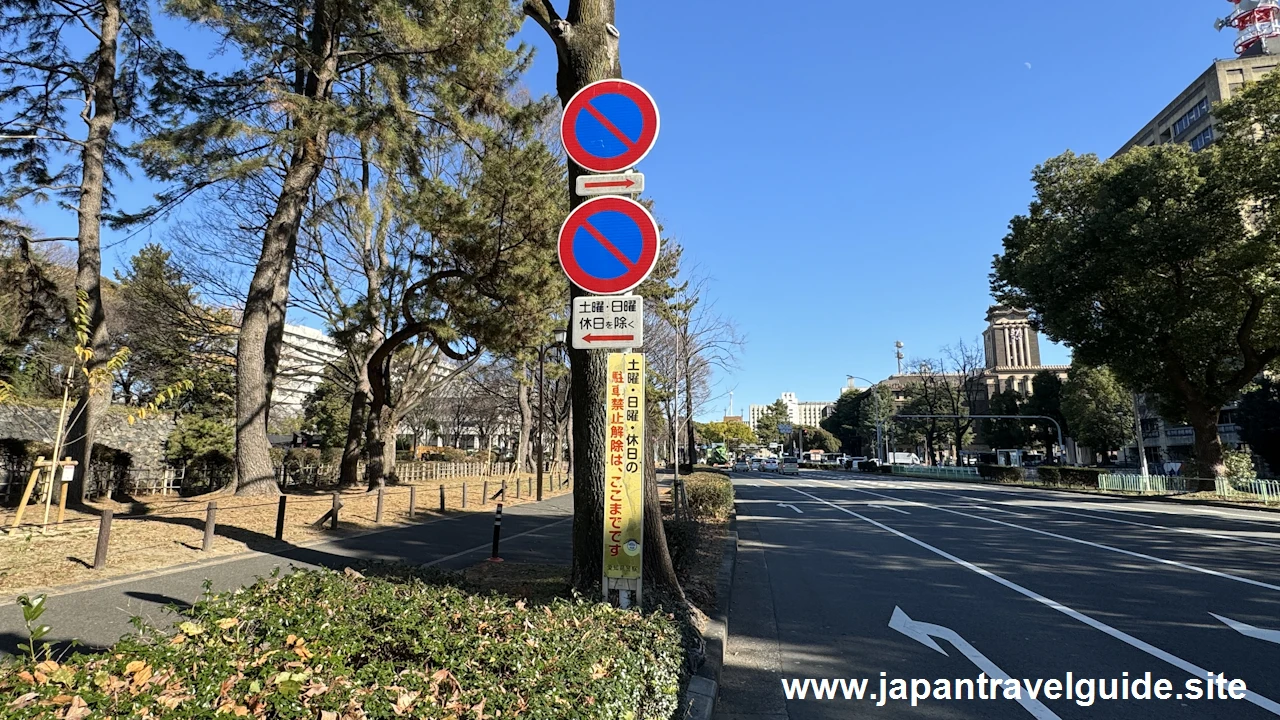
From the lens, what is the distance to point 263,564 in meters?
8.96

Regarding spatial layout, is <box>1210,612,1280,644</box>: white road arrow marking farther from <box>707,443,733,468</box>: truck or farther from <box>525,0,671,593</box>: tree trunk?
<box>707,443,733,468</box>: truck

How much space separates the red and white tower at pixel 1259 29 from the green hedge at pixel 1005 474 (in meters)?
47.0

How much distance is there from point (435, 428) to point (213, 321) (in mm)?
43723

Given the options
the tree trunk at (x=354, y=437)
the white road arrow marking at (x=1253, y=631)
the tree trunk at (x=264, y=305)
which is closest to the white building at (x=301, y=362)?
the tree trunk at (x=354, y=437)

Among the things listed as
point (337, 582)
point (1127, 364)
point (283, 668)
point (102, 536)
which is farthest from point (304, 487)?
point (1127, 364)

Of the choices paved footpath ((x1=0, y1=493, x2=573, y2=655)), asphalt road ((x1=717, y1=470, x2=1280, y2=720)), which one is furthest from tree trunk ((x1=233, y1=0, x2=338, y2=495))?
asphalt road ((x1=717, y1=470, x2=1280, y2=720))

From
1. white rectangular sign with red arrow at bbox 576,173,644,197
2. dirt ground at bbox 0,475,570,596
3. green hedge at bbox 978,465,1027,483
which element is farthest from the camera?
green hedge at bbox 978,465,1027,483

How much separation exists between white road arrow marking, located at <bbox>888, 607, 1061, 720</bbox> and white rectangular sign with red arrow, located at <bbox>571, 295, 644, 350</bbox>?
11.8ft

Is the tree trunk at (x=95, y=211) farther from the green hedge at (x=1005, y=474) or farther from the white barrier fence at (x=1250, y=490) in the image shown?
the green hedge at (x=1005, y=474)

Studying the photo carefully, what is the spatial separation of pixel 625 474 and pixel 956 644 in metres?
3.62

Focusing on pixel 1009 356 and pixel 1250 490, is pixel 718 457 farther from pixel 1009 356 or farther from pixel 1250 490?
pixel 1009 356

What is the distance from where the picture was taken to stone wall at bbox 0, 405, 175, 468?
18.0 m

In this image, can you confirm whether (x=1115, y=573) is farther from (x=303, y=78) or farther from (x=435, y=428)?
(x=435, y=428)

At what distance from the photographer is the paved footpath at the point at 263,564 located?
582 cm
